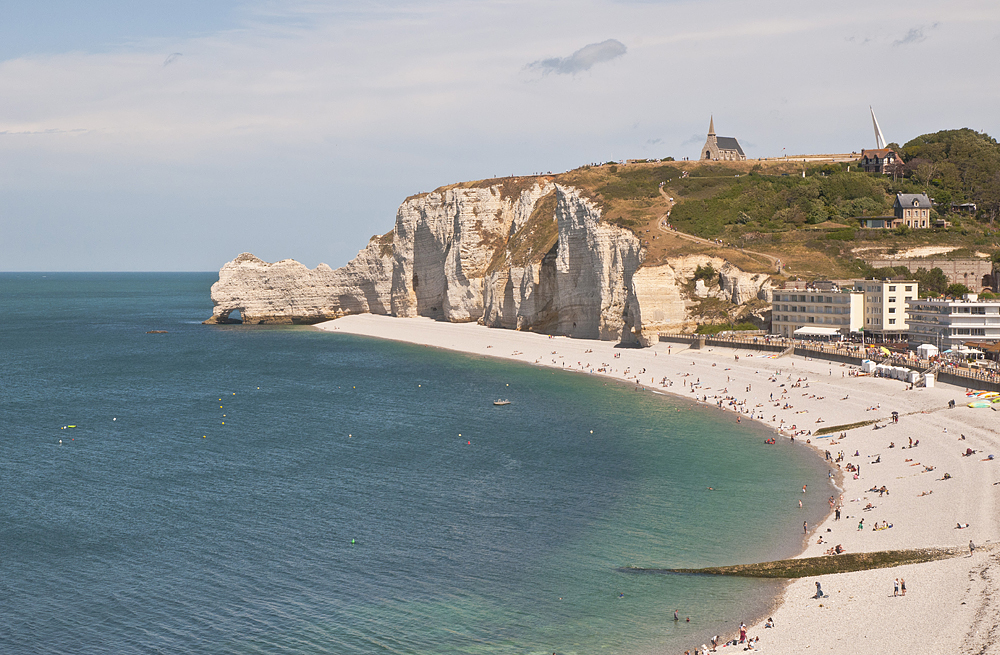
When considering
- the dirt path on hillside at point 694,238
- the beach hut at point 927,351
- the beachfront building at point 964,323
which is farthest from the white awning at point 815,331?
the dirt path on hillside at point 694,238

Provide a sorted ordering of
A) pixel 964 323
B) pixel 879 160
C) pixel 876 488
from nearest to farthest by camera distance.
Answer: pixel 876 488 → pixel 964 323 → pixel 879 160

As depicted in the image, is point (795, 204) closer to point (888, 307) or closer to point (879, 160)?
point (879, 160)

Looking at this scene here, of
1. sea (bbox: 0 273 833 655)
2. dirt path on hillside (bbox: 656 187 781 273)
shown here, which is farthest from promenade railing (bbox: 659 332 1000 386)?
sea (bbox: 0 273 833 655)

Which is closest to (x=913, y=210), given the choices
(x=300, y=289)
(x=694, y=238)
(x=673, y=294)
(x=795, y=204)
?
(x=795, y=204)

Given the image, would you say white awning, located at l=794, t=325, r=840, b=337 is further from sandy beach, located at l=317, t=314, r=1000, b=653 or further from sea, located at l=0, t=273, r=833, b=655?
sea, located at l=0, t=273, r=833, b=655

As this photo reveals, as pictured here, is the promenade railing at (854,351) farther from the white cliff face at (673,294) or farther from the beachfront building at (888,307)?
the beachfront building at (888,307)

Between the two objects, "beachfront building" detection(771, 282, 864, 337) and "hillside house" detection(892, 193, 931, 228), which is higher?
"hillside house" detection(892, 193, 931, 228)
